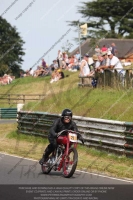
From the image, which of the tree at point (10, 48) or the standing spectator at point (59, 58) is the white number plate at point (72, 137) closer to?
the standing spectator at point (59, 58)

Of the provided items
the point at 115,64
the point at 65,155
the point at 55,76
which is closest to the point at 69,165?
the point at 65,155

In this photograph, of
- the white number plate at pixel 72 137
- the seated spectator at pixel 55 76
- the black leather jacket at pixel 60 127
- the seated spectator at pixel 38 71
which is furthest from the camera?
the seated spectator at pixel 38 71

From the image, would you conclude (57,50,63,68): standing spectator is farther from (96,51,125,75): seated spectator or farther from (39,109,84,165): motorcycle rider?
(39,109,84,165): motorcycle rider

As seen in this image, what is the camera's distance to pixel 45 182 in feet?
47.4

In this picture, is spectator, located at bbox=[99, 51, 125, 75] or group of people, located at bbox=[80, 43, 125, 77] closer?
spectator, located at bbox=[99, 51, 125, 75]

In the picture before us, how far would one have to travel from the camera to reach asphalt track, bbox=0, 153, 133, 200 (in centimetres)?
1233

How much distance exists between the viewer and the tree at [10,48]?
263ft

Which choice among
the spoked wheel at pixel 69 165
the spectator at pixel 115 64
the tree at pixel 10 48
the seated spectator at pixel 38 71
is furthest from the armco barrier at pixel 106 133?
the tree at pixel 10 48

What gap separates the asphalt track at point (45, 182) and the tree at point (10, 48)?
60219 mm

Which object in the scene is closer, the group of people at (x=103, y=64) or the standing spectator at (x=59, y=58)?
the group of people at (x=103, y=64)

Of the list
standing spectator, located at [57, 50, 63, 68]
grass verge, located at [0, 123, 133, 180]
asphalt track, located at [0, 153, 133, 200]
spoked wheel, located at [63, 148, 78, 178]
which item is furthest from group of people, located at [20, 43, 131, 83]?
spoked wheel, located at [63, 148, 78, 178]

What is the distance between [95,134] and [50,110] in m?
6.11

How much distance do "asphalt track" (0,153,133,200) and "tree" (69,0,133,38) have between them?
61867 millimetres
